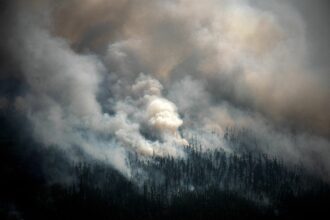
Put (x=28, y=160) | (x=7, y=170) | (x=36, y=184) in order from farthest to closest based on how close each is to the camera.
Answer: (x=28, y=160) < (x=7, y=170) < (x=36, y=184)

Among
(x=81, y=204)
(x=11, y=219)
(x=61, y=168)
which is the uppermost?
(x=61, y=168)

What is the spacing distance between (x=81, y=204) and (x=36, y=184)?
104 ft

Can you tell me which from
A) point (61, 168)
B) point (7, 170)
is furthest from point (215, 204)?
point (7, 170)

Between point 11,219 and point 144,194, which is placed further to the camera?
point 144,194

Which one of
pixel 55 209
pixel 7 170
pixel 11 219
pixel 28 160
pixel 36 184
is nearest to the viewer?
pixel 11 219

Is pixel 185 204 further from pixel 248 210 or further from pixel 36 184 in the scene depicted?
pixel 36 184

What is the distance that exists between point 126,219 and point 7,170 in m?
85.2

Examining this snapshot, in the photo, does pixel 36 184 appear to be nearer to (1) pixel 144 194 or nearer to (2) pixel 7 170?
(2) pixel 7 170

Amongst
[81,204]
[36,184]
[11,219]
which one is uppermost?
[36,184]

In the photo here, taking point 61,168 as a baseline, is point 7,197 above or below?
below

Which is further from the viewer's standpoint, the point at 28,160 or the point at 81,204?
the point at 28,160

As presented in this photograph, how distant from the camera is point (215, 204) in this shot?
180 metres

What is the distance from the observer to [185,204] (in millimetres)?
179250

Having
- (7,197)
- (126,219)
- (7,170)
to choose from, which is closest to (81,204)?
(126,219)
